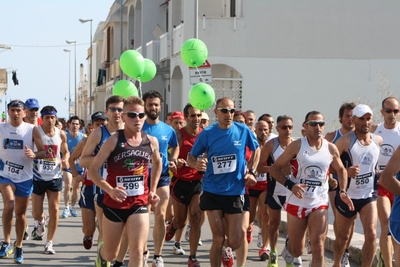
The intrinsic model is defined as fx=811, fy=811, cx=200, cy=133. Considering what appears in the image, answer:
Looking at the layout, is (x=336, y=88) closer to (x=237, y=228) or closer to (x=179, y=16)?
(x=179, y=16)

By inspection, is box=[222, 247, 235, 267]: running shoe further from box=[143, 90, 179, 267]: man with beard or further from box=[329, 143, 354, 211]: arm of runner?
box=[329, 143, 354, 211]: arm of runner

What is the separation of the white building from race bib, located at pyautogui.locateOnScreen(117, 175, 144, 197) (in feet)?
76.4

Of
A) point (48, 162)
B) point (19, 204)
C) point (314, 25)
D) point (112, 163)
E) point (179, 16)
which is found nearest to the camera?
point (112, 163)

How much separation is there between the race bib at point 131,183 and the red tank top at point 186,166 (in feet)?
11.7

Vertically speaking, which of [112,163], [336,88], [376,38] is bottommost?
[112,163]

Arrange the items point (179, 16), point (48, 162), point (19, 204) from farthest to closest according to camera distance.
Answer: point (179, 16)
point (48, 162)
point (19, 204)

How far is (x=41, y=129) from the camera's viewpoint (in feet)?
41.3

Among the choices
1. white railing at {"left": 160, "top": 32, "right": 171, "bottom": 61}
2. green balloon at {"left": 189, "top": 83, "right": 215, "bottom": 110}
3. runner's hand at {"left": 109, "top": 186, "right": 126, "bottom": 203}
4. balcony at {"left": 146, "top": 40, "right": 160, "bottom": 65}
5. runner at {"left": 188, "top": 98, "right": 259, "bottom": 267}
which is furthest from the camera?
balcony at {"left": 146, "top": 40, "right": 160, "bottom": 65}

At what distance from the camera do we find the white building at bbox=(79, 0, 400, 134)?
31.4 m

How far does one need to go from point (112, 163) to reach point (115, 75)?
4301 cm

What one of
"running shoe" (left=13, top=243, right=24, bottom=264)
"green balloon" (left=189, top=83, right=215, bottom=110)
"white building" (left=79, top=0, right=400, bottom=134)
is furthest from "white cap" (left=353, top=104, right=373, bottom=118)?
"white building" (left=79, top=0, right=400, bottom=134)

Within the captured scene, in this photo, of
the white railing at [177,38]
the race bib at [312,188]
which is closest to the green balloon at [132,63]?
the race bib at [312,188]

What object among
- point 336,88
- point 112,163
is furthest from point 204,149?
point 336,88

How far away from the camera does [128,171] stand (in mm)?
7871
